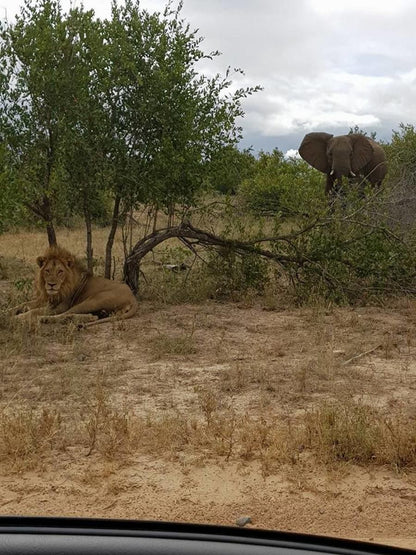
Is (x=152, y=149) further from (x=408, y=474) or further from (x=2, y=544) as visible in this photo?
(x=2, y=544)

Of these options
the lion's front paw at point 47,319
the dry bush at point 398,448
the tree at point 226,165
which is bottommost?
the dry bush at point 398,448

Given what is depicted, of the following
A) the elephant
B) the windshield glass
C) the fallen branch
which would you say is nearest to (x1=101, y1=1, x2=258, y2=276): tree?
the windshield glass

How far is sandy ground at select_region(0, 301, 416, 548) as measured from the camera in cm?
421

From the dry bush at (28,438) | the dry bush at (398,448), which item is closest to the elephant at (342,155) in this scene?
the dry bush at (398,448)

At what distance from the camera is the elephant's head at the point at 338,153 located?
62.4ft

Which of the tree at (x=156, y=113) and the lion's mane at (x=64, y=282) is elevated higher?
the tree at (x=156, y=113)

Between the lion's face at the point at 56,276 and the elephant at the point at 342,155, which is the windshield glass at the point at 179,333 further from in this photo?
the elephant at the point at 342,155

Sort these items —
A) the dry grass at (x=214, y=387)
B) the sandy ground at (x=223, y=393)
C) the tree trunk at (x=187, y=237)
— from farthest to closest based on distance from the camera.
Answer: the tree trunk at (x=187, y=237) < the dry grass at (x=214, y=387) < the sandy ground at (x=223, y=393)

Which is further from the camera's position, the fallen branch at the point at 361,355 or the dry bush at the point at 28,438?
the fallen branch at the point at 361,355

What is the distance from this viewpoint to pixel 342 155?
19000mm

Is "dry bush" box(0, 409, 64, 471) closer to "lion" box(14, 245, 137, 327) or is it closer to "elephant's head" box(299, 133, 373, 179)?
"lion" box(14, 245, 137, 327)

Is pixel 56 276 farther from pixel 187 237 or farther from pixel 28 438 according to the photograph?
pixel 28 438

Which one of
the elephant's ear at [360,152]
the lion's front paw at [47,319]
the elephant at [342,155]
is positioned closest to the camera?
the lion's front paw at [47,319]

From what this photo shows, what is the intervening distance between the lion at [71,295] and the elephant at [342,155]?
1003 centimetres
